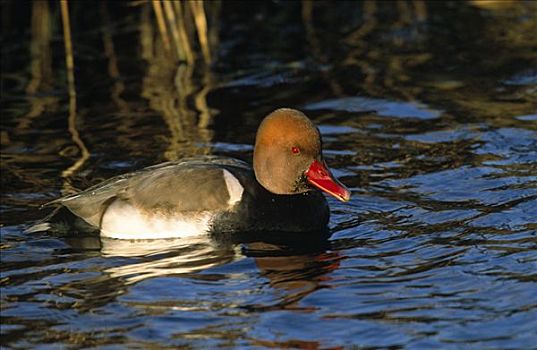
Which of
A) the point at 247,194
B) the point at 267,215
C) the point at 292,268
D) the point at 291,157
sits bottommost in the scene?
the point at 292,268

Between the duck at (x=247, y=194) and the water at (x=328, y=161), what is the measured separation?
16 cm

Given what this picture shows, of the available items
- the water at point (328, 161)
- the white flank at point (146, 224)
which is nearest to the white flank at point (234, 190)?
the white flank at point (146, 224)

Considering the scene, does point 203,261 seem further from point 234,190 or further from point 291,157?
point 291,157

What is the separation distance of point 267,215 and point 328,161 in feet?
6.57

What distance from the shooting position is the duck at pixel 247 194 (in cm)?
888

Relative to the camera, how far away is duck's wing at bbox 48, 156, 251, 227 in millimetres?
8898

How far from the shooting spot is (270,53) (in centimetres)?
1509

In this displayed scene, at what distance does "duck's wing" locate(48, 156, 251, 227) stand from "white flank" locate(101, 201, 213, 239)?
0.05 metres

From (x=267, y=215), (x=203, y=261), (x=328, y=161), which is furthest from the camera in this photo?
(x=328, y=161)

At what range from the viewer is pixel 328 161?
35.3 ft

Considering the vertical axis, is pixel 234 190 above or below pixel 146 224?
above

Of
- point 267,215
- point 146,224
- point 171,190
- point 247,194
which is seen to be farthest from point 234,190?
point 146,224

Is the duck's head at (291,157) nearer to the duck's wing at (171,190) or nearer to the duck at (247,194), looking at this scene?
the duck at (247,194)

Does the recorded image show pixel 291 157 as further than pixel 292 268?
Yes
